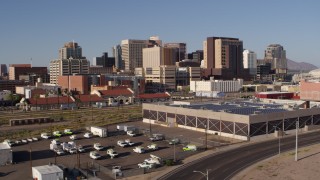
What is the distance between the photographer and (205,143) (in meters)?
74.9

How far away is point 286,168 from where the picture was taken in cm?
5691

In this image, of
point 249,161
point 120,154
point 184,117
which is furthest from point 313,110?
point 120,154

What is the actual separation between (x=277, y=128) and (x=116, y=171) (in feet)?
139

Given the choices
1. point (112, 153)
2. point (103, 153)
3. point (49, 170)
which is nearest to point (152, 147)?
point (112, 153)

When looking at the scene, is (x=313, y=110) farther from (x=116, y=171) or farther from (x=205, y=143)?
(x=116, y=171)

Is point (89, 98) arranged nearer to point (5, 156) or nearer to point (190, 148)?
point (190, 148)

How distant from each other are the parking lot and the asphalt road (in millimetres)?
4901

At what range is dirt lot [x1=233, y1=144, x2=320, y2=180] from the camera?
5323 cm

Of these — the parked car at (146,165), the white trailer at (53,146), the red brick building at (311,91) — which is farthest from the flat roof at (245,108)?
the white trailer at (53,146)

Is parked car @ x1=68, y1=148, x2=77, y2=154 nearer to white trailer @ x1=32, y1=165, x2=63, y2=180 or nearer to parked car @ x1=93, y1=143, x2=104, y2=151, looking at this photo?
parked car @ x1=93, y1=143, x2=104, y2=151

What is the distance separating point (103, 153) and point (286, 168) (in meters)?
31.6

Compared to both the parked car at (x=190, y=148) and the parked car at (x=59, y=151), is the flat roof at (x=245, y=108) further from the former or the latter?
the parked car at (x=59, y=151)

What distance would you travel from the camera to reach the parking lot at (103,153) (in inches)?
2410

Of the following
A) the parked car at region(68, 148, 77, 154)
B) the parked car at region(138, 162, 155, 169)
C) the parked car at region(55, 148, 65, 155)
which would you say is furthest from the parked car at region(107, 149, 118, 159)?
the parked car at region(55, 148, 65, 155)
